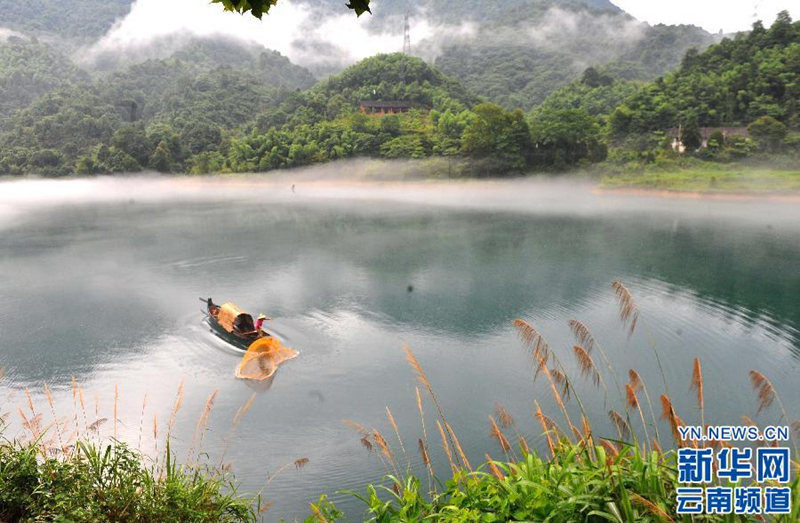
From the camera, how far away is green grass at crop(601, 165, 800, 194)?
103ft

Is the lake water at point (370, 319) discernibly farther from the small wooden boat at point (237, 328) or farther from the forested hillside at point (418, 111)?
the forested hillside at point (418, 111)

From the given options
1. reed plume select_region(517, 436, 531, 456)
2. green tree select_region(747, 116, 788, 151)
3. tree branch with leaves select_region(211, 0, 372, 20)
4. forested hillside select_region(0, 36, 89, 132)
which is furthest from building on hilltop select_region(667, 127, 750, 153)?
forested hillside select_region(0, 36, 89, 132)

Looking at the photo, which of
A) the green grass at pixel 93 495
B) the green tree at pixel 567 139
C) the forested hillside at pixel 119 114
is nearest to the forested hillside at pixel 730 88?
the green tree at pixel 567 139

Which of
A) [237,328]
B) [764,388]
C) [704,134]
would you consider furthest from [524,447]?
[704,134]

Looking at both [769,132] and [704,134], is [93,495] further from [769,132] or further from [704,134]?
[704,134]

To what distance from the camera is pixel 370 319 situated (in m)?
12.3

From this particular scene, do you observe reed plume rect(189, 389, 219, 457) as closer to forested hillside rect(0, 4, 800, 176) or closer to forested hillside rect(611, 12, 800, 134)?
forested hillside rect(0, 4, 800, 176)

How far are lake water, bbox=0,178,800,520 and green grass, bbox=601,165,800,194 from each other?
407 centimetres

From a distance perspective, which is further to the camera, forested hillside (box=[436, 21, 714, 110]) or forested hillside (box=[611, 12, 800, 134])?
forested hillside (box=[436, 21, 714, 110])

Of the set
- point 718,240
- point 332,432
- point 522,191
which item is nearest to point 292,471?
point 332,432

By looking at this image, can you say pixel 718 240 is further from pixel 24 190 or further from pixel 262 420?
pixel 24 190

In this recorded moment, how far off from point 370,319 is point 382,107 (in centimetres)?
4685

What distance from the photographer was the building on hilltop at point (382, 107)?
182 ft

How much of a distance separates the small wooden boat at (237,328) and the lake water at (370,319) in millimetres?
277
